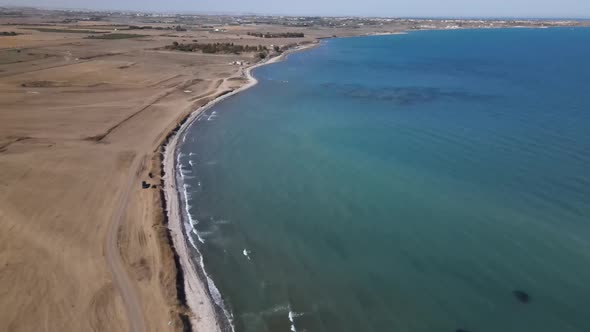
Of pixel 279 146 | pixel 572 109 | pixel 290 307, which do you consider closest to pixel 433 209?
pixel 290 307

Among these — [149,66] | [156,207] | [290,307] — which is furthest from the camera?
[149,66]

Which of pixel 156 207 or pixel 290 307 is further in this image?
pixel 156 207

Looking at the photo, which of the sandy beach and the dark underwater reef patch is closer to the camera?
the sandy beach

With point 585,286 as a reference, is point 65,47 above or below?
above

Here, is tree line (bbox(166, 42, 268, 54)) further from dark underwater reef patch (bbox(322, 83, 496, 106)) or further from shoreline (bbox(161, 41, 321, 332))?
shoreline (bbox(161, 41, 321, 332))

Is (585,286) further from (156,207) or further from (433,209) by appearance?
(156,207)

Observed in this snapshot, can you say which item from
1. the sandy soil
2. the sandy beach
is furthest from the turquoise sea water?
the sandy soil

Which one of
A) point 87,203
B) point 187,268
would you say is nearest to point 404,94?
point 87,203

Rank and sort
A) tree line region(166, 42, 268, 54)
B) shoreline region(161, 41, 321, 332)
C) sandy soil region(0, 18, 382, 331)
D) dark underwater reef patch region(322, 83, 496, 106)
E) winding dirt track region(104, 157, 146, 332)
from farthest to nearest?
tree line region(166, 42, 268, 54), dark underwater reef patch region(322, 83, 496, 106), sandy soil region(0, 18, 382, 331), shoreline region(161, 41, 321, 332), winding dirt track region(104, 157, 146, 332)
